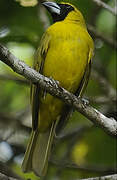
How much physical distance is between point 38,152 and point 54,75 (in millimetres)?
931

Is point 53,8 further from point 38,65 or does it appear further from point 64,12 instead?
point 38,65

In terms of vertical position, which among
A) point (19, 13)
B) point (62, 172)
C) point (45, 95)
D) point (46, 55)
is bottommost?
point (62, 172)

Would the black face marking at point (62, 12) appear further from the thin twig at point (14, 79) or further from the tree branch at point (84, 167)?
the tree branch at point (84, 167)

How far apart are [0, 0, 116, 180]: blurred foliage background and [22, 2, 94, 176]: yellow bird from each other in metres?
0.36

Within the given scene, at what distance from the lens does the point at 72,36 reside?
5.93 m

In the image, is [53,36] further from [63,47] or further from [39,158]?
[39,158]

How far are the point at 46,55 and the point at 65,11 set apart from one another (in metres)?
1.04

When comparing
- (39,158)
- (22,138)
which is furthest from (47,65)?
(22,138)

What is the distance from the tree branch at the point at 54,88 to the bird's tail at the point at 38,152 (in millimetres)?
1001

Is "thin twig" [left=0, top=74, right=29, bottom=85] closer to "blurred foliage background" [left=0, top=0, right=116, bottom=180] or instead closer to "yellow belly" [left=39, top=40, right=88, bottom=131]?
"blurred foliage background" [left=0, top=0, right=116, bottom=180]

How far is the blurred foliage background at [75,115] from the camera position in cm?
650

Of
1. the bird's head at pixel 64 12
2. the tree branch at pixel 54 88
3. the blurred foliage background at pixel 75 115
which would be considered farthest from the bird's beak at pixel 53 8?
the tree branch at pixel 54 88

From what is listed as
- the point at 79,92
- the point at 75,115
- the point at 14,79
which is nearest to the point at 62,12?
the point at 14,79

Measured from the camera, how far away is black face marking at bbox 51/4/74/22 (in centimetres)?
653
